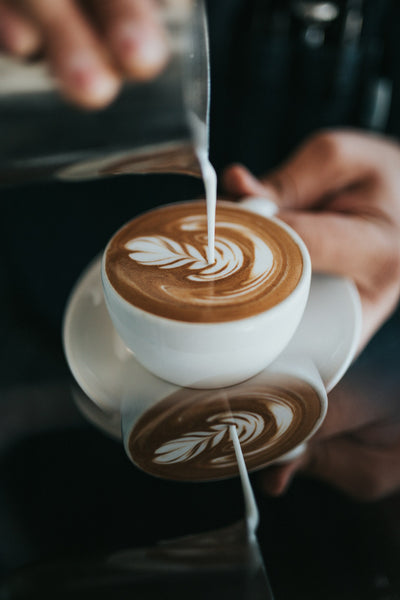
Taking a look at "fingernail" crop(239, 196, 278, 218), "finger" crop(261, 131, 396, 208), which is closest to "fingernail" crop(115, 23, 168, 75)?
"fingernail" crop(239, 196, 278, 218)

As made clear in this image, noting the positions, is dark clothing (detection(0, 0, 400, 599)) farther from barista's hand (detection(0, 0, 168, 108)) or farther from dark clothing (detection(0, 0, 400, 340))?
barista's hand (detection(0, 0, 168, 108))

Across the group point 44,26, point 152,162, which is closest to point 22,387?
point 152,162

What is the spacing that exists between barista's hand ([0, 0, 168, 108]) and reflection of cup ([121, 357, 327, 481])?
345 mm

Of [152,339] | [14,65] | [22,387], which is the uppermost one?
[14,65]

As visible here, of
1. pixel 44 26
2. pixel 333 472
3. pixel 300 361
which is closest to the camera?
pixel 44 26

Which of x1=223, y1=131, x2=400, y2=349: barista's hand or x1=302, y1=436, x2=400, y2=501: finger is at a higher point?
x1=223, y1=131, x2=400, y2=349: barista's hand

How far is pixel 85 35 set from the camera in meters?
0.43

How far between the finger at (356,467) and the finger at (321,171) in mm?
504

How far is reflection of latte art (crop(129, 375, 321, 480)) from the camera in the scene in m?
0.54

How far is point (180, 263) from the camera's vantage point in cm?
65

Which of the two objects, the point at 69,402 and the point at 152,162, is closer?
the point at 152,162

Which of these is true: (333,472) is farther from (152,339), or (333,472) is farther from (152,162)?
(152,162)

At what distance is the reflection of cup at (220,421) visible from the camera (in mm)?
541

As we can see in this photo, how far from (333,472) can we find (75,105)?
436 millimetres
